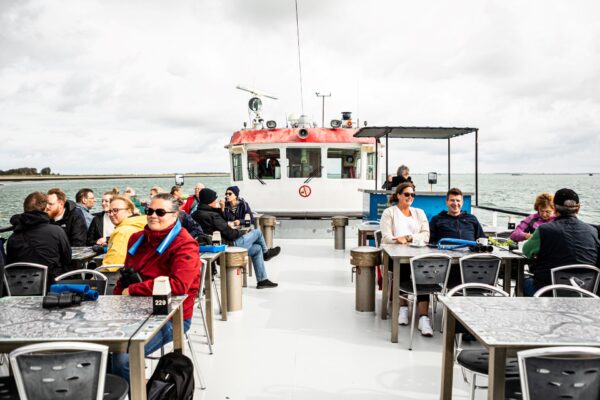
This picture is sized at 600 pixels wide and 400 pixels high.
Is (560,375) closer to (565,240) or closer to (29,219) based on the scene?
(565,240)

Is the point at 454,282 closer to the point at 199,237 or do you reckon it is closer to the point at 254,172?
the point at 199,237

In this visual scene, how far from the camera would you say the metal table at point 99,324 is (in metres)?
1.92

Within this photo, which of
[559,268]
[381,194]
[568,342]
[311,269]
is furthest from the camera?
[381,194]

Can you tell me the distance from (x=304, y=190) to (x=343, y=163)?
117cm

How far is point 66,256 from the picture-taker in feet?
12.5

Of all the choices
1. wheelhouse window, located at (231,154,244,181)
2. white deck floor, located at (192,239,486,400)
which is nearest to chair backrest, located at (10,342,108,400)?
white deck floor, located at (192,239,486,400)

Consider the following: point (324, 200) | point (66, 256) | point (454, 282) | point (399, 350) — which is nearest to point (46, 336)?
point (66, 256)

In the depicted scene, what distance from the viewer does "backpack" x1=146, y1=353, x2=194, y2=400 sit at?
87.6 inches

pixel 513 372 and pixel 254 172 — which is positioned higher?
pixel 254 172

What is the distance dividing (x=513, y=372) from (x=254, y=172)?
29.8ft

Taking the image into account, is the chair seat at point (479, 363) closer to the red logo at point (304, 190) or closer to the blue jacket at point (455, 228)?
the blue jacket at point (455, 228)

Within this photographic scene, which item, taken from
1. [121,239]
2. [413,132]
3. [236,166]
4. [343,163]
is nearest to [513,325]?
[121,239]

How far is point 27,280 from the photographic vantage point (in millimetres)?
3586

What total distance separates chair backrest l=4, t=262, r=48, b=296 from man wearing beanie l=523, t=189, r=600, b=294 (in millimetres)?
3891
